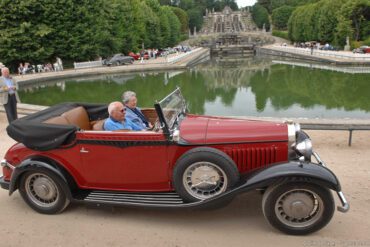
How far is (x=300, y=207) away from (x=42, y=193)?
3471 millimetres

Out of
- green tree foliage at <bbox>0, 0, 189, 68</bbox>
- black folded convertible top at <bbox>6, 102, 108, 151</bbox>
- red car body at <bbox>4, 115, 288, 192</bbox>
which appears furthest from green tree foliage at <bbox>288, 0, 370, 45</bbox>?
black folded convertible top at <bbox>6, 102, 108, 151</bbox>

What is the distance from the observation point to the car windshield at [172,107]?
475 centimetres

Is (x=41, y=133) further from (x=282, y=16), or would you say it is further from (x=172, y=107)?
(x=282, y=16)

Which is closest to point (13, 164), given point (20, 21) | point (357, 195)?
point (357, 195)

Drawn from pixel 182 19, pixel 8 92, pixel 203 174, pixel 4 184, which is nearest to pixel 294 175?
pixel 203 174

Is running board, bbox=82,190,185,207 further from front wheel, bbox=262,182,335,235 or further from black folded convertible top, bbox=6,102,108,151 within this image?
front wheel, bbox=262,182,335,235

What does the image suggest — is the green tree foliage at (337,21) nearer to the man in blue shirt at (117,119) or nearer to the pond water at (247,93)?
the pond water at (247,93)

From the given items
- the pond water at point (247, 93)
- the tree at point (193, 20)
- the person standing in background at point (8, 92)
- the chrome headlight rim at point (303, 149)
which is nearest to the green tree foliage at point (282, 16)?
the tree at point (193, 20)

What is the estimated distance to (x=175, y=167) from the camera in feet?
14.7

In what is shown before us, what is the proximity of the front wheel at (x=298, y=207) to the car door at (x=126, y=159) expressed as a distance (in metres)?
1.37

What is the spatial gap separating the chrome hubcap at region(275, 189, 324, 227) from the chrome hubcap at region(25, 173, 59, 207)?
9.93 ft

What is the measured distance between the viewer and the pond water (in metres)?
15.3

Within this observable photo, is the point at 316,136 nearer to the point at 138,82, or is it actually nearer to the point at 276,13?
the point at 138,82

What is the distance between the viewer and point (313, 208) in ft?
14.1
